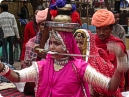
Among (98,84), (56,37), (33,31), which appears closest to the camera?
(98,84)

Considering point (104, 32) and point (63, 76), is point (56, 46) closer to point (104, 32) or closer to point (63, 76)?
point (63, 76)

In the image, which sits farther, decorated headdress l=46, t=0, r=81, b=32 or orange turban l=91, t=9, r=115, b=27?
orange turban l=91, t=9, r=115, b=27

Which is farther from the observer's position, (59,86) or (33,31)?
(33,31)

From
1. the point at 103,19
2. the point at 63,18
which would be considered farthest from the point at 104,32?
the point at 63,18

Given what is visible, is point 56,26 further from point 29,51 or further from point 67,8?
point 29,51

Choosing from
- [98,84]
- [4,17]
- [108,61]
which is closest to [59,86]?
[98,84]

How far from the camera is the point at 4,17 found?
8.68 m

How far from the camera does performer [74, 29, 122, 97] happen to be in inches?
153

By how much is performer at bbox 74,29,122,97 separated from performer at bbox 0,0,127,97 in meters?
0.90

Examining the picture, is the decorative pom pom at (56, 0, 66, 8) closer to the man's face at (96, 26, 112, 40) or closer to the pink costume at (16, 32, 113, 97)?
the pink costume at (16, 32, 113, 97)

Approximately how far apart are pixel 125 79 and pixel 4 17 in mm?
4383

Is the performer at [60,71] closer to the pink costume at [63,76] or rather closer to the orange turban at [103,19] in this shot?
the pink costume at [63,76]

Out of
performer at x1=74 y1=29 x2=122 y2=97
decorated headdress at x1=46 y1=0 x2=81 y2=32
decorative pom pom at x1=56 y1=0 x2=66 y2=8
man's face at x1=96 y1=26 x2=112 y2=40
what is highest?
decorative pom pom at x1=56 y1=0 x2=66 y2=8

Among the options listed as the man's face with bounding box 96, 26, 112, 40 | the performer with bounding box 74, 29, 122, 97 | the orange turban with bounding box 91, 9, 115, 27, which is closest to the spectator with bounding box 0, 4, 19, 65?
the orange turban with bounding box 91, 9, 115, 27
